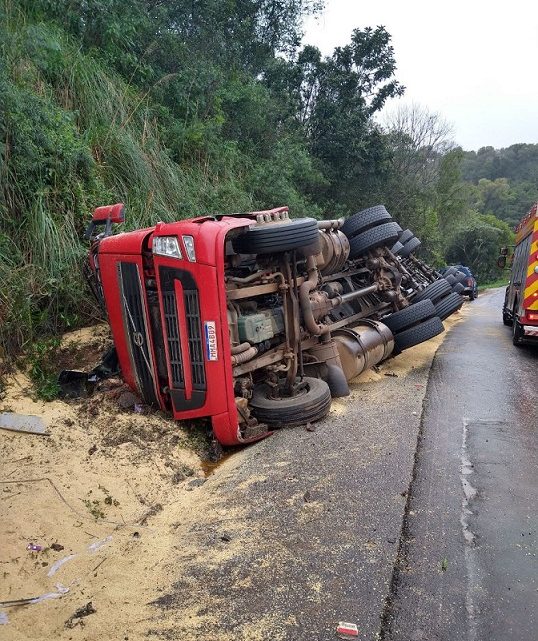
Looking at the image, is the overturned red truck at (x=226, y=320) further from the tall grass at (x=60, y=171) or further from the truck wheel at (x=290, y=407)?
the tall grass at (x=60, y=171)

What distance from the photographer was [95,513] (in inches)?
129

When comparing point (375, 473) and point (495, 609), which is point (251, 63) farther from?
point (495, 609)

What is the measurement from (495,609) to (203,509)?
1.68 meters

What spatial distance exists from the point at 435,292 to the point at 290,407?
15.0ft

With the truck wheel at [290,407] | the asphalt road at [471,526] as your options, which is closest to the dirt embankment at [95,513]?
the truck wheel at [290,407]

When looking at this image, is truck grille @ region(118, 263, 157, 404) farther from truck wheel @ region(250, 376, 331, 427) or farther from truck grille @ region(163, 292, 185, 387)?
truck wheel @ region(250, 376, 331, 427)

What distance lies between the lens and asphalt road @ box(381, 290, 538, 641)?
2.41m

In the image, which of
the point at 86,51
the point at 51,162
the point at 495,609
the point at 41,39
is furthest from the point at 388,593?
the point at 86,51

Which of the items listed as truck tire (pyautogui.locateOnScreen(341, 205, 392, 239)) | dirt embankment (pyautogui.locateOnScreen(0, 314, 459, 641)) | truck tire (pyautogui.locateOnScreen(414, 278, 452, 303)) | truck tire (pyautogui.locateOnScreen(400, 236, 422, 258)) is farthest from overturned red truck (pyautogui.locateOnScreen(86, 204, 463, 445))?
truck tire (pyautogui.locateOnScreen(400, 236, 422, 258))

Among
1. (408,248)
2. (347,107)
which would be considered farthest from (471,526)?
(347,107)

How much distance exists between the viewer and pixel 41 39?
8.02 meters

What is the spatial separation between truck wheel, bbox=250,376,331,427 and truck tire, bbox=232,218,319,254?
121 cm

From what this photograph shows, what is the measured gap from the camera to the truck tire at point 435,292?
27.7 ft

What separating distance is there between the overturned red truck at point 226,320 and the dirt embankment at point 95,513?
39 centimetres
